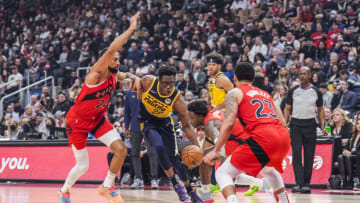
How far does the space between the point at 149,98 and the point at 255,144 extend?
292 centimetres

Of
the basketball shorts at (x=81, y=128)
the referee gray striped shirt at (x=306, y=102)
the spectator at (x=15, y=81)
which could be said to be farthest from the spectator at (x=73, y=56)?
the basketball shorts at (x=81, y=128)

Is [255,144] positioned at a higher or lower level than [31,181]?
higher

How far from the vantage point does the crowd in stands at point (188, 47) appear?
14.6 meters

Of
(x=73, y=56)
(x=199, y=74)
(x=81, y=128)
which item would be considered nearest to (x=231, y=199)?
(x=81, y=128)

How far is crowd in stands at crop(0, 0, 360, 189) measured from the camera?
1457 cm

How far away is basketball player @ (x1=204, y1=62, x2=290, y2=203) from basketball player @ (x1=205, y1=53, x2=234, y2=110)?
2.86m

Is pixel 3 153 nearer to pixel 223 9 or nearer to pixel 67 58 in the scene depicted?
pixel 67 58

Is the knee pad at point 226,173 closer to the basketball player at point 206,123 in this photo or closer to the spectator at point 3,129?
the basketball player at point 206,123

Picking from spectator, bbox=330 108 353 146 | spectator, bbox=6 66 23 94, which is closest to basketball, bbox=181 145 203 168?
spectator, bbox=330 108 353 146

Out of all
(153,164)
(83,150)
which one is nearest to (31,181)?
(153,164)

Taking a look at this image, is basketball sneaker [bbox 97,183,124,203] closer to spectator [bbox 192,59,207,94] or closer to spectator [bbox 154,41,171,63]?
spectator [bbox 192,59,207,94]

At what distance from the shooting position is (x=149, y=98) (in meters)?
8.59

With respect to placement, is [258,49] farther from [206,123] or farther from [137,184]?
[206,123]

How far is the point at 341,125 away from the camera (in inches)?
453
